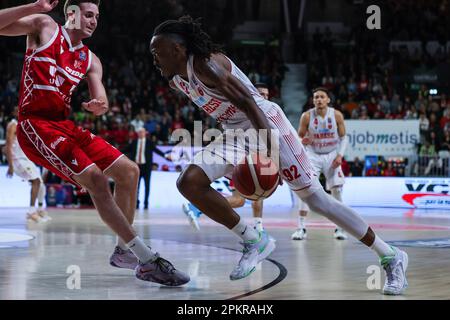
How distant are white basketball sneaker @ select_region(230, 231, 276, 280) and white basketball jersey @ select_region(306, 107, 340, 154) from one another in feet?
15.8

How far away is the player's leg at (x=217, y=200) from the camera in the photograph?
543 centimetres

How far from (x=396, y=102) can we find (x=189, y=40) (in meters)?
17.4

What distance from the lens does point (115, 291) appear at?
17.4ft

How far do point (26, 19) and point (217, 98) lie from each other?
1.49 meters

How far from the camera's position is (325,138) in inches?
414

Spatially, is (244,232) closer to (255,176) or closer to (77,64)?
(255,176)

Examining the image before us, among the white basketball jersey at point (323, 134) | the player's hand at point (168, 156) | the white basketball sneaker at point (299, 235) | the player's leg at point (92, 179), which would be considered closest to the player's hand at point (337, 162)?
the white basketball jersey at point (323, 134)

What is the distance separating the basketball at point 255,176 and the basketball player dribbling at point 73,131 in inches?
30.3

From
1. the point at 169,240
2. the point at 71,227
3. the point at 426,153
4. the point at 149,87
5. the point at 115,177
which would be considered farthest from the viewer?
the point at 149,87

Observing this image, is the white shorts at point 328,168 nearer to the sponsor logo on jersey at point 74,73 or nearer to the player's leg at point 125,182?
the player's leg at point 125,182

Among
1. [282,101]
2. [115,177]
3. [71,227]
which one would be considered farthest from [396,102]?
[115,177]

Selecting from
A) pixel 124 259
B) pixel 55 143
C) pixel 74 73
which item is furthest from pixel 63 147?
pixel 124 259
